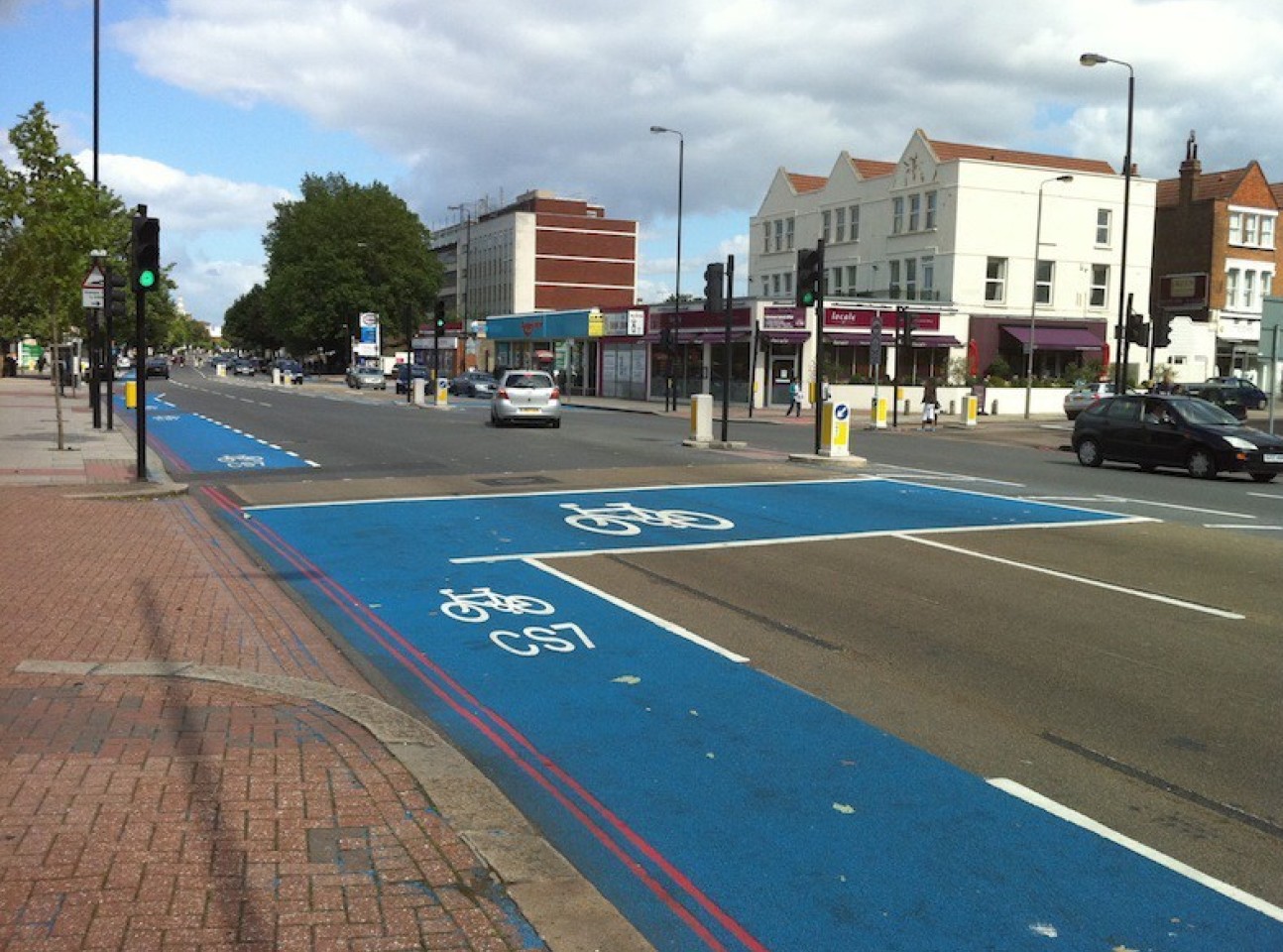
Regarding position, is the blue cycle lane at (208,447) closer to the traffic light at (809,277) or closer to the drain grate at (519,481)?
the drain grate at (519,481)

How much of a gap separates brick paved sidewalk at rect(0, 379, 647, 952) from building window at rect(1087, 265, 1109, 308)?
183 feet

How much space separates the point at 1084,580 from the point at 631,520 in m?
5.41

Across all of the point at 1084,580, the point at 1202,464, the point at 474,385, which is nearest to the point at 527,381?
the point at 1202,464

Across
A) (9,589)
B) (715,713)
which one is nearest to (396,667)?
(715,713)

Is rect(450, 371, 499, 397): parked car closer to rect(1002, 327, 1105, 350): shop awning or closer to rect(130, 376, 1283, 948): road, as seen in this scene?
rect(1002, 327, 1105, 350): shop awning

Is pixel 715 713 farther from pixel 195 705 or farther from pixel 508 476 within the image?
pixel 508 476

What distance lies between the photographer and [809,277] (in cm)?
2259

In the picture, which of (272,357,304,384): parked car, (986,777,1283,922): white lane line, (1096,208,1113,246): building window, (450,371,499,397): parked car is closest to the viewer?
(986,777,1283,922): white lane line

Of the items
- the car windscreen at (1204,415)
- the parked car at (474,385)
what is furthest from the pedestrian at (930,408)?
the parked car at (474,385)

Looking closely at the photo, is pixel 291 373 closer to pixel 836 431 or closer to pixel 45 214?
pixel 45 214

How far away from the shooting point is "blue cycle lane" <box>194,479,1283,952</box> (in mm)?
4102

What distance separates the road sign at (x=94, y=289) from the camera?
75.9ft

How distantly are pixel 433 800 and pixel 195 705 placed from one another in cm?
193

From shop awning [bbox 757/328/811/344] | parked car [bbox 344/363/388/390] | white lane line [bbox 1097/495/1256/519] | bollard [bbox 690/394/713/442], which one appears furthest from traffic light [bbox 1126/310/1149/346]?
parked car [bbox 344/363/388/390]
